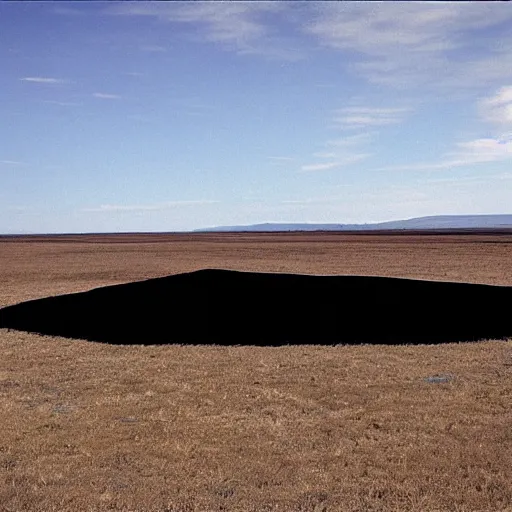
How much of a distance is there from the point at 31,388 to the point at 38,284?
62.5 ft

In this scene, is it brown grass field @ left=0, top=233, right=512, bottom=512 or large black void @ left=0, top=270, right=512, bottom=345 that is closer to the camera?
brown grass field @ left=0, top=233, right=512, bottom=512

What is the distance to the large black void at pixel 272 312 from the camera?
15711mm

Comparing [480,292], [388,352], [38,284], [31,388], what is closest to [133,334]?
[31,388]

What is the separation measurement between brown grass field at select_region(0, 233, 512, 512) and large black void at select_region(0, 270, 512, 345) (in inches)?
53.5

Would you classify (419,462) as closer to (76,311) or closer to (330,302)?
(330,302)

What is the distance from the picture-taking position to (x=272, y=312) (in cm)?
1797

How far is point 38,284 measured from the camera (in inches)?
1126

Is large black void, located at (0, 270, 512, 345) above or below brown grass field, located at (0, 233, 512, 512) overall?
above

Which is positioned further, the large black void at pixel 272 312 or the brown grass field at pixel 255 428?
the large black void at pixel 272 312

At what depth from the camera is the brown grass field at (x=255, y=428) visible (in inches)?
251

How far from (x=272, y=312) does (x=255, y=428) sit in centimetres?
957

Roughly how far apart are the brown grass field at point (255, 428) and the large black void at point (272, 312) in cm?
136

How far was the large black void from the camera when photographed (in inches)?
619

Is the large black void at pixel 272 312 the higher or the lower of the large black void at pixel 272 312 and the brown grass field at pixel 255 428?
the higher
